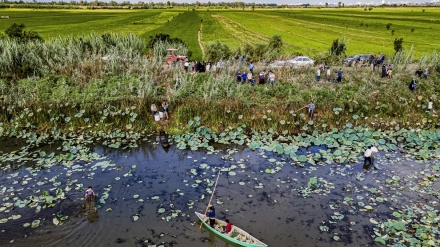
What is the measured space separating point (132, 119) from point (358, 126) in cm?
1643

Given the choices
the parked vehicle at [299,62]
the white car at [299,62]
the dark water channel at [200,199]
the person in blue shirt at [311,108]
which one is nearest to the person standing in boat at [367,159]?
the dark water channel at [200,199]

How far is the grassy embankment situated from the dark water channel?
4.51 m

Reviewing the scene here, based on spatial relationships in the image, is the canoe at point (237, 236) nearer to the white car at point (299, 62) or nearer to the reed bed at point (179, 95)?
the reed bed at point (179, 95)

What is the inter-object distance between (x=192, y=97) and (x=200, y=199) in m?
11.9

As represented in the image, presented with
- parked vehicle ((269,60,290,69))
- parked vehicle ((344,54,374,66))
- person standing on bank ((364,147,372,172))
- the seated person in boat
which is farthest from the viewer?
parked vehicle ((344,54,374,66))

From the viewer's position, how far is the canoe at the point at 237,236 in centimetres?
1336

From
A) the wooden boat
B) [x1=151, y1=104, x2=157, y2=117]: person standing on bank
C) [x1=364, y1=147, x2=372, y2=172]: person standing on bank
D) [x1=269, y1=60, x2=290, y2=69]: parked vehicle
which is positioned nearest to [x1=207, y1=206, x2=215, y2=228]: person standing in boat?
the wooden boat

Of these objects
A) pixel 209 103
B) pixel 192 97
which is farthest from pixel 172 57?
pixel 209 103

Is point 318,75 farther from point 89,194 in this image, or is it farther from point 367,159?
point 89,194

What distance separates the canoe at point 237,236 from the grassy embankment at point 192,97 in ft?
37.7

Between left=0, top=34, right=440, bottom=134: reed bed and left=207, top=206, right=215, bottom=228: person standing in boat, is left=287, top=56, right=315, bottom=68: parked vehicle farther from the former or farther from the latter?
left=207, top=206, right=215, bottom=228: person standing in boat

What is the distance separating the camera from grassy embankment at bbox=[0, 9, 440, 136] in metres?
25.4

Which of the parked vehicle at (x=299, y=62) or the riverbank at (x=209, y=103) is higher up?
the parked vehicle at (x=299, y=62)

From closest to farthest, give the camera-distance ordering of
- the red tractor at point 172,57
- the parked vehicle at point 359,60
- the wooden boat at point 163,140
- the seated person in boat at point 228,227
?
the seated person in boat at point 228,227 < the wooden boat at point 163,140 < the parked vehicle at point 359,60 < the red tractor at point 172,57
